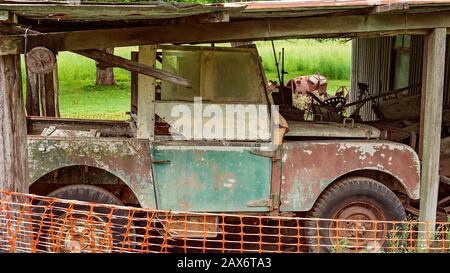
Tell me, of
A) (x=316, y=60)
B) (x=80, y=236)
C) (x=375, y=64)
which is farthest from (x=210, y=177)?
(x=316, y=60)

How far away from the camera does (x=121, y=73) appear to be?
30.9 meters

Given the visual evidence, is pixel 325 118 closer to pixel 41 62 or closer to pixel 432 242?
pixel 432 242

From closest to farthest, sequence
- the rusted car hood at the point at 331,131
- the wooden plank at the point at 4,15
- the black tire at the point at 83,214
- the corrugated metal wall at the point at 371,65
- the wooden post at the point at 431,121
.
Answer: the wooden plank at the point at 4,15, the black tire at the point at 83,214, the wooden post at the point at 431,121, the rusted car hood at the point at 331,131, the corrugated metal wall at the point at 371,65

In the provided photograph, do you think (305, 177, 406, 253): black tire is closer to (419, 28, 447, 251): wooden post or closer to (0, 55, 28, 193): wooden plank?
(419, 28, 447, 251): wooden post

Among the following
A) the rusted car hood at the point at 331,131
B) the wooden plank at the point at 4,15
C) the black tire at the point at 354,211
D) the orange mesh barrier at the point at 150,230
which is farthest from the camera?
the rusted car hood at the point at 331,131

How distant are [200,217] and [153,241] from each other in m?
0.98

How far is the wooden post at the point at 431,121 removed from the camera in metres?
7.98

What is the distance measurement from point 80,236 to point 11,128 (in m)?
1.47

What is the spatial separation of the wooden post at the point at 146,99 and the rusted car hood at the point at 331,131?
160 centimetres

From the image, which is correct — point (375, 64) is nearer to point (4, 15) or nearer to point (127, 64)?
point (127, 64)

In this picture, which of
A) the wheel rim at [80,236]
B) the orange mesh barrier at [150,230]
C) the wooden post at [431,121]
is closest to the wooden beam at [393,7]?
the wooden post at [431,121]

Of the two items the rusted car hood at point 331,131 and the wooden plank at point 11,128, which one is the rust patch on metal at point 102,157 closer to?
the wooden plank at point 11,128

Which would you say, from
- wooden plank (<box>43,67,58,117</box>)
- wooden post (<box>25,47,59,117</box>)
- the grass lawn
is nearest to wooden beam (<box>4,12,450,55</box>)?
wooden post (<box>25,47,59,117</box>)
